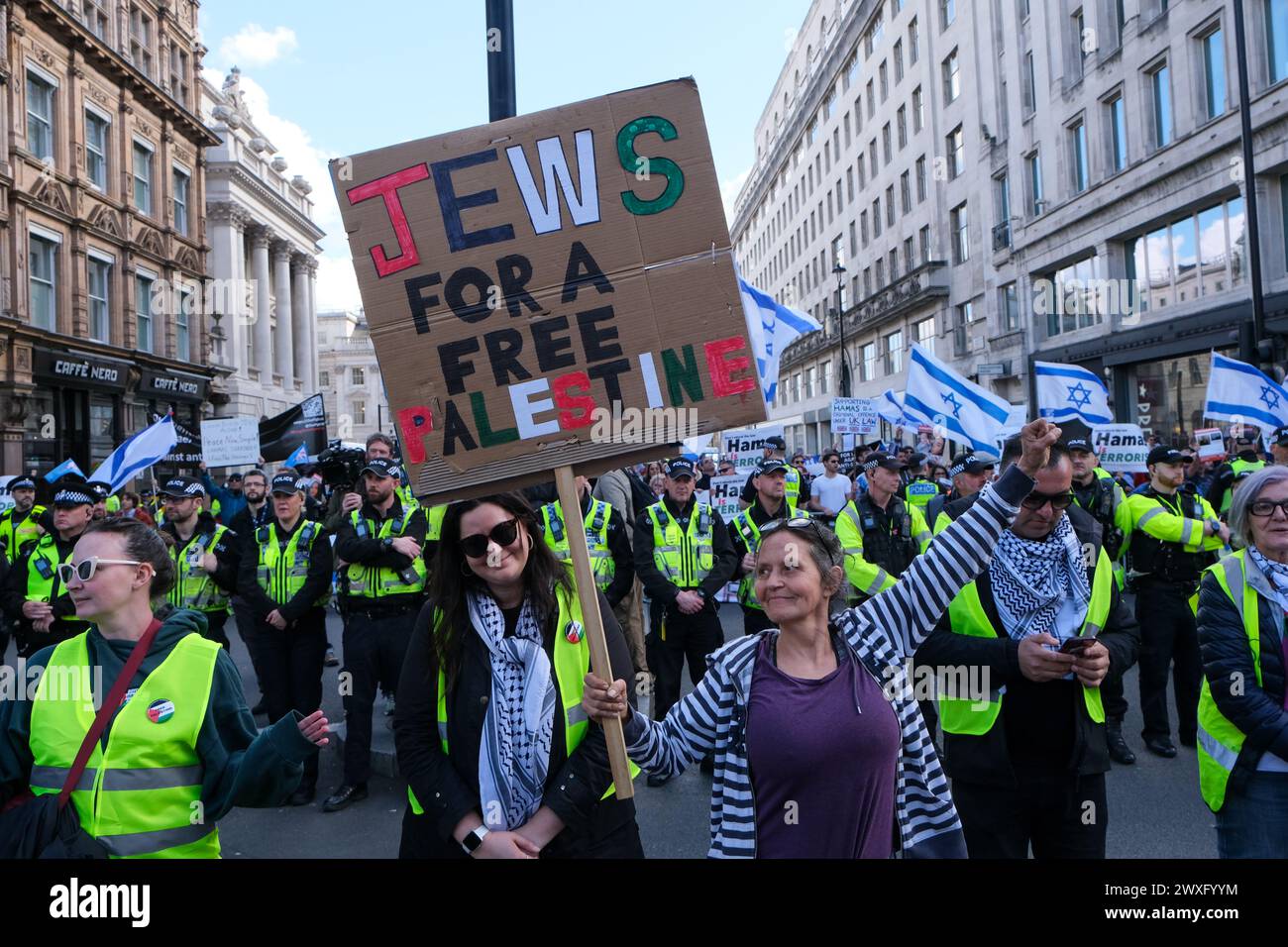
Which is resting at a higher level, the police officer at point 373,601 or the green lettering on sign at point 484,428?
the green lettering on sign at point 484,428

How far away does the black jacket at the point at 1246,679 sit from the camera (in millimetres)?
2762

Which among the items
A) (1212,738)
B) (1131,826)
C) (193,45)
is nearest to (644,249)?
(1212,738)

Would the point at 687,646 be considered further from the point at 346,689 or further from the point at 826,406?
the point at 826,406

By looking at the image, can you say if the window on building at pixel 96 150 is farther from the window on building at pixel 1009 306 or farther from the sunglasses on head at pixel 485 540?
the window on building at pixel 1009 306

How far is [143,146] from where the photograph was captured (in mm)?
27516

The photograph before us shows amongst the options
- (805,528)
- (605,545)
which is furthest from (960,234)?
(805,528)

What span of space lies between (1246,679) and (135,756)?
3320 millimetres

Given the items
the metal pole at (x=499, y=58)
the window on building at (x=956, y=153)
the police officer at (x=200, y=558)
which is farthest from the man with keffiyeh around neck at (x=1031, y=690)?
the window on building at (x=956, y=153)

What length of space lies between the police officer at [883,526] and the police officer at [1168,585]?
154 centimetres

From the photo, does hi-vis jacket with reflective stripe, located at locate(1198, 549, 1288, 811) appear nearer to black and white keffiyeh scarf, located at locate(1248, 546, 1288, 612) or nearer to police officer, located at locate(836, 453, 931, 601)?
black and white keffiyeh scarf, located at locate(1248, 546, 1288, 612)

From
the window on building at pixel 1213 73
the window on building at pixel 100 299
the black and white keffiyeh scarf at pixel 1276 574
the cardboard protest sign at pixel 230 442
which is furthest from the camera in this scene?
the window on building at pixel 100 299

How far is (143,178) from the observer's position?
27516 millimetres

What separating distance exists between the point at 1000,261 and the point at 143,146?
2744 cm

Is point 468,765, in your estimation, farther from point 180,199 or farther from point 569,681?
point 180,199
